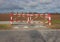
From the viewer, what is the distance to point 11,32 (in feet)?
27.3

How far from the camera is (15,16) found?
17.5 metres

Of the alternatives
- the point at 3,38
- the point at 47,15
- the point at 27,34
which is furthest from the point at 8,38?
the point at 47,15

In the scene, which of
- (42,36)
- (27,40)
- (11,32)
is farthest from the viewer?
(11,32)

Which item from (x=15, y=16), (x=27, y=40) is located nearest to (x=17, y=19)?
(x=15, y=16)

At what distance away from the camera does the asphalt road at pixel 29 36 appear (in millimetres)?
7207

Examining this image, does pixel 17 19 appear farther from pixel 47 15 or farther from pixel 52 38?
pixel 52 38

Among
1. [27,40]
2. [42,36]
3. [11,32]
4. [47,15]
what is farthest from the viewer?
[47,15]

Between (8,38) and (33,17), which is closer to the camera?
(8,38)

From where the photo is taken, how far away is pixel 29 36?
7668 millimetres

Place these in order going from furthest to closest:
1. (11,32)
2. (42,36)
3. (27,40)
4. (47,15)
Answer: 1. (47,15)
2. (11,32)
3. (42,36)
4. (27,40)

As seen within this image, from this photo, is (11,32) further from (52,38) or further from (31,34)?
(52,38)

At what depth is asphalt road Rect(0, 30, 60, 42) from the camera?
7207 mm

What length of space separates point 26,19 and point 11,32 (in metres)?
9.71

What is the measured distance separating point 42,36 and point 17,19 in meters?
10.4
